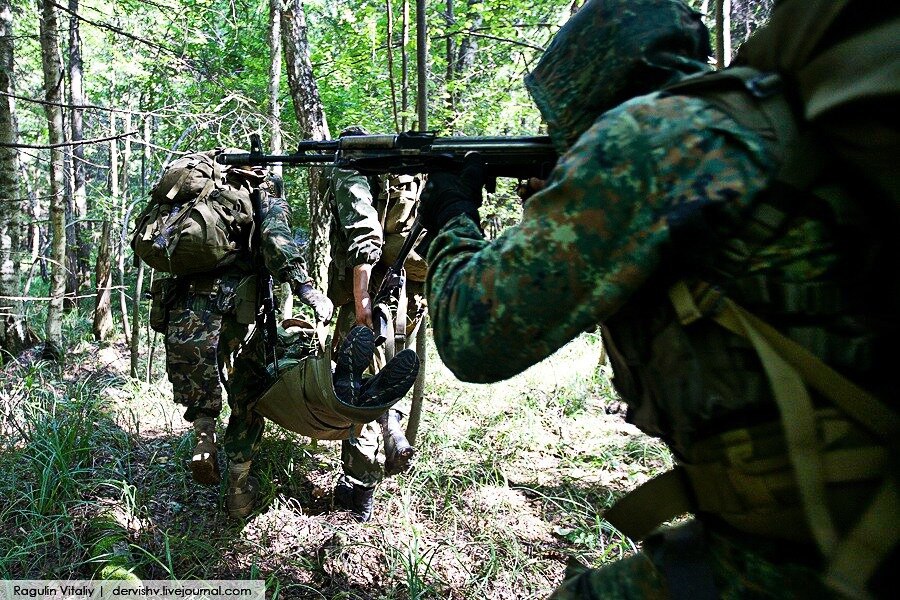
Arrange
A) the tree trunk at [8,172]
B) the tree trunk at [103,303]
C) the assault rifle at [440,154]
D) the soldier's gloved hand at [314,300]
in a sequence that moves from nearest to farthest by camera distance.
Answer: the assault rifle at [440,154] → the soldier's gloved hand at [314,300] → the tree trunk at [8,172] → the tree trunk at [103,303]

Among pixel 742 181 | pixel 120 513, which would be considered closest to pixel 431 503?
pixel 120 513

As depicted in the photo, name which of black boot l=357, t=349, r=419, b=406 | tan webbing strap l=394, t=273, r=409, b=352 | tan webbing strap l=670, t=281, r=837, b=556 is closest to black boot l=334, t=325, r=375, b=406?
black boot l=357, t=349, r=419, b=406

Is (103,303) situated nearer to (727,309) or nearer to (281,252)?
(281,252)

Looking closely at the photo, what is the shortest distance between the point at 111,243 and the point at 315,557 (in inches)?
254

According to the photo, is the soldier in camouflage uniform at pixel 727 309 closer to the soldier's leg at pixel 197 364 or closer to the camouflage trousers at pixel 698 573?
the camouflage trousers at pixel 698 573

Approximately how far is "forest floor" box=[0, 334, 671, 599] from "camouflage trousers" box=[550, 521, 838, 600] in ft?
6.03

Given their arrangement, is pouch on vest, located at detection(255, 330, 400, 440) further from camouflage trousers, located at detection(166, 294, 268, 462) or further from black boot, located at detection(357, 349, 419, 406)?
camouflage trousers, located at detection(166, 294, 268, 462)

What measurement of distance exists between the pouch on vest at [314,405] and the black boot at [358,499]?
0.46m

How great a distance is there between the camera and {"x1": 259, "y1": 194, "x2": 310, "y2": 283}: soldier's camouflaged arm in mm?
3908

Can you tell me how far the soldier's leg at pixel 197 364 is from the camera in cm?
411

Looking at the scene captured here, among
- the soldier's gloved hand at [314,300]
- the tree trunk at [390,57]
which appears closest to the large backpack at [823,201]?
the soldier's gloved hand at [314,300]

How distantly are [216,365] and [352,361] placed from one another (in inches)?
49.2

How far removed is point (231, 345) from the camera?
4.28 metres

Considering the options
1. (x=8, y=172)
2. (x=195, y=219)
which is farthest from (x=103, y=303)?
(x=195, y=219)
